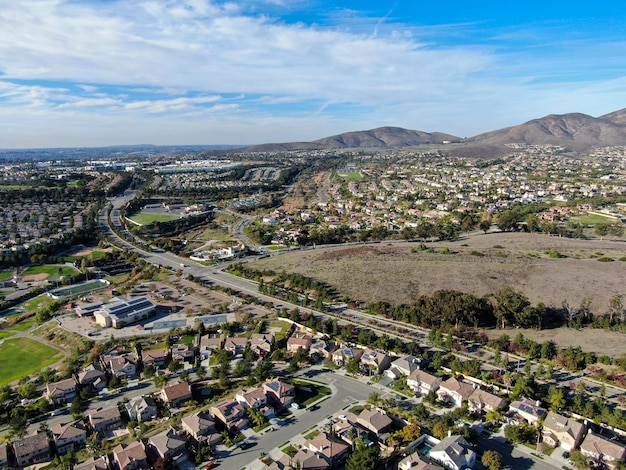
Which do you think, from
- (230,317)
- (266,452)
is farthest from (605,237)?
(266,452)

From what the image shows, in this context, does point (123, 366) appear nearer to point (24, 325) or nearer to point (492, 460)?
point (24, 325)

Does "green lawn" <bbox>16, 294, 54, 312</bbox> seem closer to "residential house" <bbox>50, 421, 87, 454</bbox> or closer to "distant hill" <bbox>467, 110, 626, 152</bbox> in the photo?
"residential house" <bbox>50, 421, 87, 454</bbox>

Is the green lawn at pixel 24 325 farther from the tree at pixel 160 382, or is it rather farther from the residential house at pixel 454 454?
the residential house at pixel 454 454

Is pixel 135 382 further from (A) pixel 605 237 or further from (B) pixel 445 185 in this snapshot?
(B) pixel 445 185

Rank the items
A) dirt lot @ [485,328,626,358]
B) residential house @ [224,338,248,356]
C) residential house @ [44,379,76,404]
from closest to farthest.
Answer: residential house @ [44,379,76,404]
dirt lot @ [485,328,626,358]
residential house @ [224,338,248,356]

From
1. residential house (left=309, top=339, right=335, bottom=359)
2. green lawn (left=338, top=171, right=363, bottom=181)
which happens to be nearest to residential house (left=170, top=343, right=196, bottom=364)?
residential house (left=309, top=339, right=335, bottom=359)

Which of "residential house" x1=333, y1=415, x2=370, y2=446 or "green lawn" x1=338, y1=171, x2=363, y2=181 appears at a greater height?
"green lawn" x1=338, y1=171, x2=363, y2=181

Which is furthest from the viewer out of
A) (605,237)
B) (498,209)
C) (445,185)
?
(445,185)
